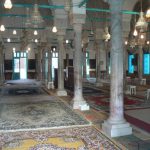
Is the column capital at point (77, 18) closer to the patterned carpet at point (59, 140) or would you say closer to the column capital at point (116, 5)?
the column capital at point (116, 5)

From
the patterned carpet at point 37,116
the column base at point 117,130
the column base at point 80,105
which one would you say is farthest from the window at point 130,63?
the column base at point 117,130

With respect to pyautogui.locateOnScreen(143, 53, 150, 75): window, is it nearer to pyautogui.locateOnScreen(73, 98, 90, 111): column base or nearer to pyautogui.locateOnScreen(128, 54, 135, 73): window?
pyautogui.locateOnScreen(128, 54, 135, 73): window

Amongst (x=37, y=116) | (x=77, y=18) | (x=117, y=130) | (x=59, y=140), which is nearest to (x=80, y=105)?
(x=37, y=116)

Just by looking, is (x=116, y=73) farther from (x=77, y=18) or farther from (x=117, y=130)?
(x=77, y=18)

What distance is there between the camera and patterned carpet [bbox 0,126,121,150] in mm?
5633

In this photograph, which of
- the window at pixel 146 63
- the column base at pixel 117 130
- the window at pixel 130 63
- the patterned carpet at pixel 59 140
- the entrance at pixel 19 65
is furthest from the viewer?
the entrance at pixel 19 65

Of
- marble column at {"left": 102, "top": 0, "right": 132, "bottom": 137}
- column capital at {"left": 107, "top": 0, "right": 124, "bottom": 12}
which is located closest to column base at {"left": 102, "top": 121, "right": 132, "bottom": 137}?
marble column at {"left": 102, "top": 0, "right": 132, "bottom": 137}

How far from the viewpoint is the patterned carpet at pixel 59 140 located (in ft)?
18.5

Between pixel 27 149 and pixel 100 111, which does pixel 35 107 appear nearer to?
pixel 100 111

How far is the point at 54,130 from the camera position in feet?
23.0

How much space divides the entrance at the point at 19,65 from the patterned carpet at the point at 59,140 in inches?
1002

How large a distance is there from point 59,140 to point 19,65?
26.4 meters

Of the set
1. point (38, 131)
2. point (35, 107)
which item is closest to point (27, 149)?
point (38, 131)

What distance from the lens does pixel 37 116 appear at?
879 cm
